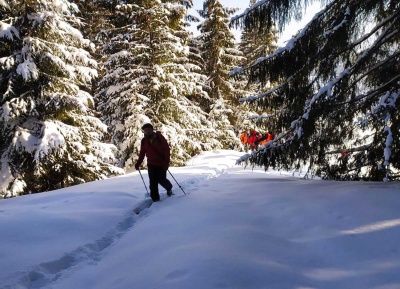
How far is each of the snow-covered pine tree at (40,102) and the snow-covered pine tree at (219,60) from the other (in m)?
11.9

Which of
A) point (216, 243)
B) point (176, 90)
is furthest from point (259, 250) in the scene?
point (176, 90)

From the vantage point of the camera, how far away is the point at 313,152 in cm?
693

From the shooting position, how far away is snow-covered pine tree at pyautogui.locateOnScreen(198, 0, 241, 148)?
2219 cm

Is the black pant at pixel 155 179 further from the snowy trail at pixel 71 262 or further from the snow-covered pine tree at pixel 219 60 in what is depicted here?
the snow-covered pine tree at pixel 219 60

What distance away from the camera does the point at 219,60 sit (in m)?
22.4

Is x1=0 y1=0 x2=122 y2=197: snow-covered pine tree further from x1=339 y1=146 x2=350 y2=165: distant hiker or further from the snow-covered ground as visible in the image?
x1=339 y1=146 x2=350 y2=165: distant hiker

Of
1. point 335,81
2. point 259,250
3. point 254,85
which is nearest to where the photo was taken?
point 259,250

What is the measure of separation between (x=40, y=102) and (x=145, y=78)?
5520 mm

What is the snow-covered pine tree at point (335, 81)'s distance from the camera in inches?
222

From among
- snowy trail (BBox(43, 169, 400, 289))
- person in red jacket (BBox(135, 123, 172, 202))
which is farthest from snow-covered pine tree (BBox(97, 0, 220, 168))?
snowy trail (BBox(43, 169, 400, 289))

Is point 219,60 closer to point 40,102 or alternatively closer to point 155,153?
point 40,102

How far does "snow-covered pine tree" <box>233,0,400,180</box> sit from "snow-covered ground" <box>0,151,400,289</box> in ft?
3.83

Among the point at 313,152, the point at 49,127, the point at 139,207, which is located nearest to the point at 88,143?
the point at 49,127

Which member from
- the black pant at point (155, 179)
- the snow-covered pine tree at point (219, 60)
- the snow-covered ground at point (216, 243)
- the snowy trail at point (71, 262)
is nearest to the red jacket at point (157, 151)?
the black pant at point (155, 179)
